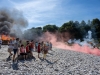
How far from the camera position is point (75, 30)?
224 ft

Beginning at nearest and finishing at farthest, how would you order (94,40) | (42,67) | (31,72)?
(31,72) → (42,67) → (94,40)

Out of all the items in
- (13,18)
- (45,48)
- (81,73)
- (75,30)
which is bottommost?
(81,73)

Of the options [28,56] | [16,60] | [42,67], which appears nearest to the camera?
[42,67]

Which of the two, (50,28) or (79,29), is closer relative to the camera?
(79,29)

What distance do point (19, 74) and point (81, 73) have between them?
18.2ft

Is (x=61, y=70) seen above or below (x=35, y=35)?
below

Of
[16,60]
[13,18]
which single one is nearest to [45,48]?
[16,60]

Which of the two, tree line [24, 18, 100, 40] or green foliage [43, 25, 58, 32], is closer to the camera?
tree line [24, 18, 100, 40]

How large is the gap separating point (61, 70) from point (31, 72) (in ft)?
9.74

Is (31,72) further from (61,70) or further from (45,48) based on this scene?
(45,48)

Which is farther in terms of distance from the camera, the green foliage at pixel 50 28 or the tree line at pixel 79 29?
the green foliage at pixel 50 28

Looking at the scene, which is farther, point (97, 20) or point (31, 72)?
point (97, 20)

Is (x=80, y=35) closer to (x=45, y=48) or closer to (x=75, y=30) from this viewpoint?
(x=75, y=30)

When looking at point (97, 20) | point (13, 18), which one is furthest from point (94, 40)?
point (13, 18)
